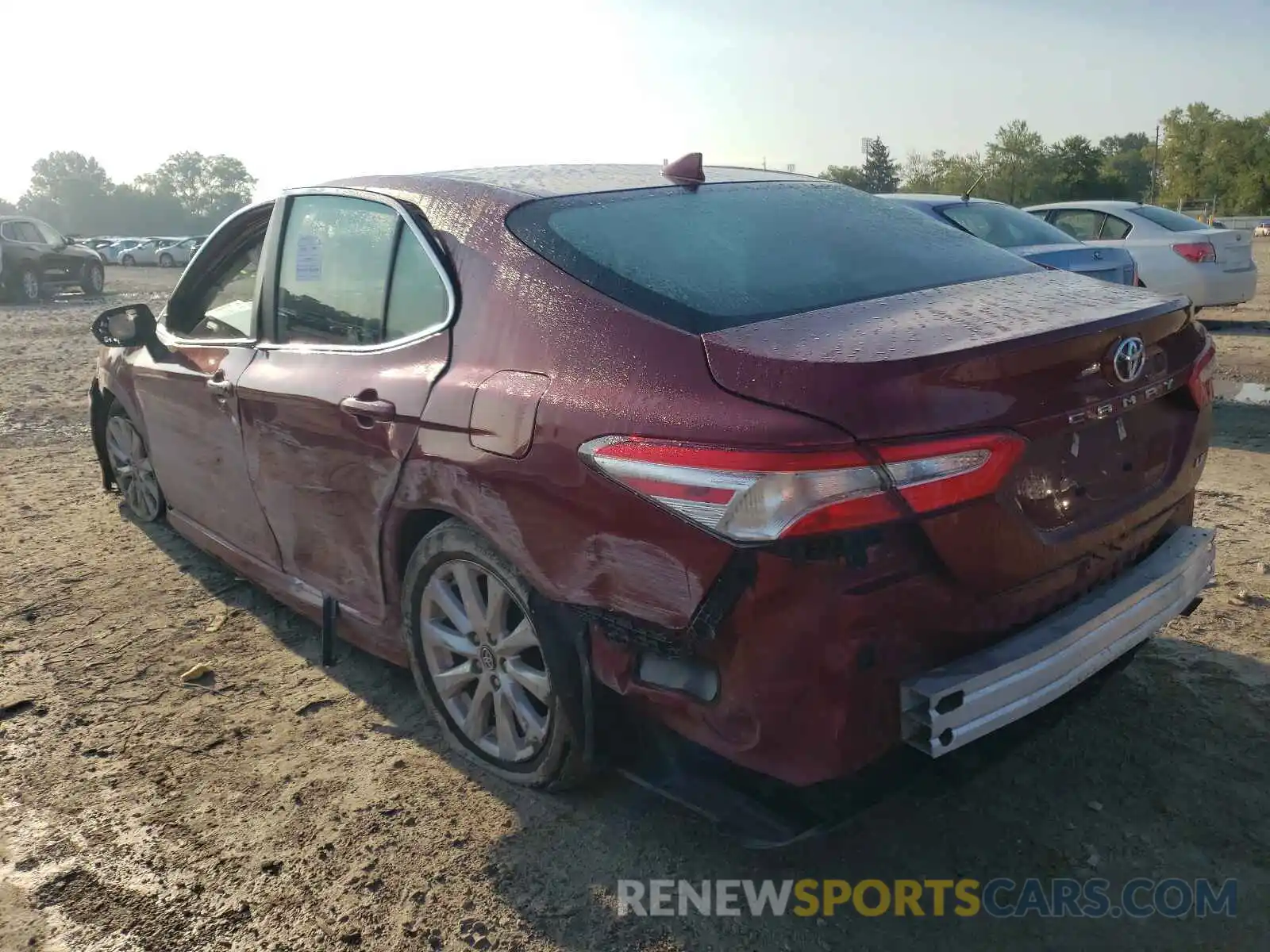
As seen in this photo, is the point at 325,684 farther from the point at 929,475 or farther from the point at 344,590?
the point at 929,475

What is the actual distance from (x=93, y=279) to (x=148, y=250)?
2820cm

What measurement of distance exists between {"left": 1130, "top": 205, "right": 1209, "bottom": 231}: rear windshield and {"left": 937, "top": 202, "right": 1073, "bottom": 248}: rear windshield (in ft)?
8.92

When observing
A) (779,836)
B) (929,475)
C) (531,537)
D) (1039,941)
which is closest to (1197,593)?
(1039,941)

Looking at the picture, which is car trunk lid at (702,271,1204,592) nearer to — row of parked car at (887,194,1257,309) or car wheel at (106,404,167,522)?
car wheel at (106,404,167,522)

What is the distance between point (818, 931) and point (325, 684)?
1995mm

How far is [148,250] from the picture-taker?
49625 millimetres

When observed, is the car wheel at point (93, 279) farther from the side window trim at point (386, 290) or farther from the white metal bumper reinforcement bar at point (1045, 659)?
the white metal bumper reinforcement bar at point (1045, 659)

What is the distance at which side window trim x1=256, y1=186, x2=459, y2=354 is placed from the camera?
2.86 meters

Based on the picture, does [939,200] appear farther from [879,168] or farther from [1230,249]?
[879,168]

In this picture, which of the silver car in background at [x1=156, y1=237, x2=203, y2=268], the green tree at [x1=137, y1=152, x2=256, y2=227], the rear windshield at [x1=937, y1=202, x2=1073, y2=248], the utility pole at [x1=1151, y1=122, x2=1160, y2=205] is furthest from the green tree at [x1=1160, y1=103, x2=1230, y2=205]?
the green tree at [x1=137, y1=152, x2=256, y2=227]

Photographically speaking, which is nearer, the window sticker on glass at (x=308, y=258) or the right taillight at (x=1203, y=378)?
the right taillight at (x=1203, y=378)

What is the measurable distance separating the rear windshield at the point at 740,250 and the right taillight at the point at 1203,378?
537 mm

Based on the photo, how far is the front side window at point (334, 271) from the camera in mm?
3150

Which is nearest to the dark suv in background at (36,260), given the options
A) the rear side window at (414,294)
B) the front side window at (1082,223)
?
the front side window at (1082,223)
